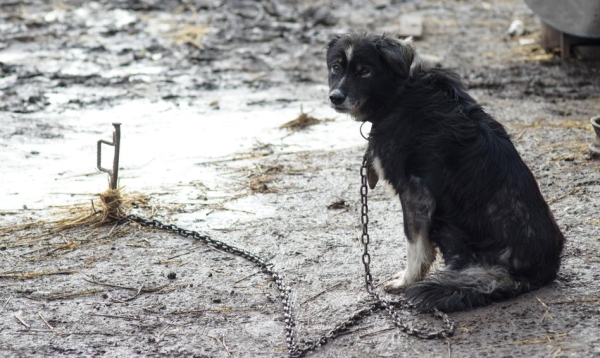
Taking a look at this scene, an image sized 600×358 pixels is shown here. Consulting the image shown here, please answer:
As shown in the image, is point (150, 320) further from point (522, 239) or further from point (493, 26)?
point (493, 26)

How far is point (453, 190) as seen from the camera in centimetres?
492

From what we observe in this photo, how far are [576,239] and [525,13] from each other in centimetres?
974

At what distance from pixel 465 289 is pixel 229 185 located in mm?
3165

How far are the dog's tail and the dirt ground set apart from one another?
0.29 ft

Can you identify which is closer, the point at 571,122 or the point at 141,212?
the point at 141,212

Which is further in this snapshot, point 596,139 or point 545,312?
point 596,139

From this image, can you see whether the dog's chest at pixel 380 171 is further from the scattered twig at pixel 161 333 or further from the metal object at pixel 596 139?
the metal object at pixel 596 139

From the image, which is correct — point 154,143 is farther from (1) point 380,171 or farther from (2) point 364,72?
(1) point 380,171

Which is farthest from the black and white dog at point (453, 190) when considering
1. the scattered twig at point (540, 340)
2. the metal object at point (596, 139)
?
the metal object at point (596, 139)

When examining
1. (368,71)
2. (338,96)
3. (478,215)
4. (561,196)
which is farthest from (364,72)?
(561,196)

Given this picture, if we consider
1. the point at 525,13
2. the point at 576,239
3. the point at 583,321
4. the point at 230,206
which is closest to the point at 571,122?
the point at 576,239

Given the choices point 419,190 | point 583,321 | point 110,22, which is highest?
point 419,190

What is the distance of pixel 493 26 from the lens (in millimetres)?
13922

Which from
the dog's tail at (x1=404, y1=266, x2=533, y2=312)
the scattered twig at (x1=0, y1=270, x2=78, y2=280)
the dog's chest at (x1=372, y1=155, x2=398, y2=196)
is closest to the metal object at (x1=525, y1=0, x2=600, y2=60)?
the dog's chest at (x1=372, y1=155, x2=398, y2=196)
